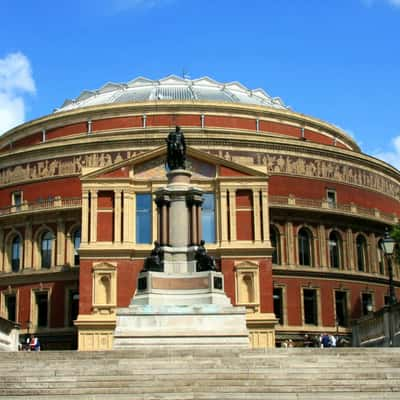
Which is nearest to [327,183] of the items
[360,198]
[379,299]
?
[360,198]

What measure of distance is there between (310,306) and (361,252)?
7.12 metres

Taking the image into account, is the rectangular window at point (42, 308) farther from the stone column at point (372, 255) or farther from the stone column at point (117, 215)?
the stone column at point (372, 255)

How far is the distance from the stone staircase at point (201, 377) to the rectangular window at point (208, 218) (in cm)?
2702

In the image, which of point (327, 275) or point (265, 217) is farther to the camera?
point (327, 275)

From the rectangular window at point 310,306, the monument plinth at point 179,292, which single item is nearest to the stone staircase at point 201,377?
the monument plinth at point 179,292

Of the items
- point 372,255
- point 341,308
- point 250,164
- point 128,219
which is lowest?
point 341,308

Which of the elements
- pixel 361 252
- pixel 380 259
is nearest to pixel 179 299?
pixel 361 252

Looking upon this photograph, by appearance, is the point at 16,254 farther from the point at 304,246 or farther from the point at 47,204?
the point at 304,246

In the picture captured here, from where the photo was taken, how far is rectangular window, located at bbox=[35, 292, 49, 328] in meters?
57.0

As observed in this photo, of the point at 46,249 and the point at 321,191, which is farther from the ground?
the point at 321,191

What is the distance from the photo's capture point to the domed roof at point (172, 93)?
238 ft

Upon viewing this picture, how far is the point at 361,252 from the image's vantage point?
203 ft

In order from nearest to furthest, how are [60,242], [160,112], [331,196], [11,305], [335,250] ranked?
[60,242], [11,305], [335,250], [331,196], [160,112]

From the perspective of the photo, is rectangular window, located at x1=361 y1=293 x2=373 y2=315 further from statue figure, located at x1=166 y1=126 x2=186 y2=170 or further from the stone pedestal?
the stone pedestal
